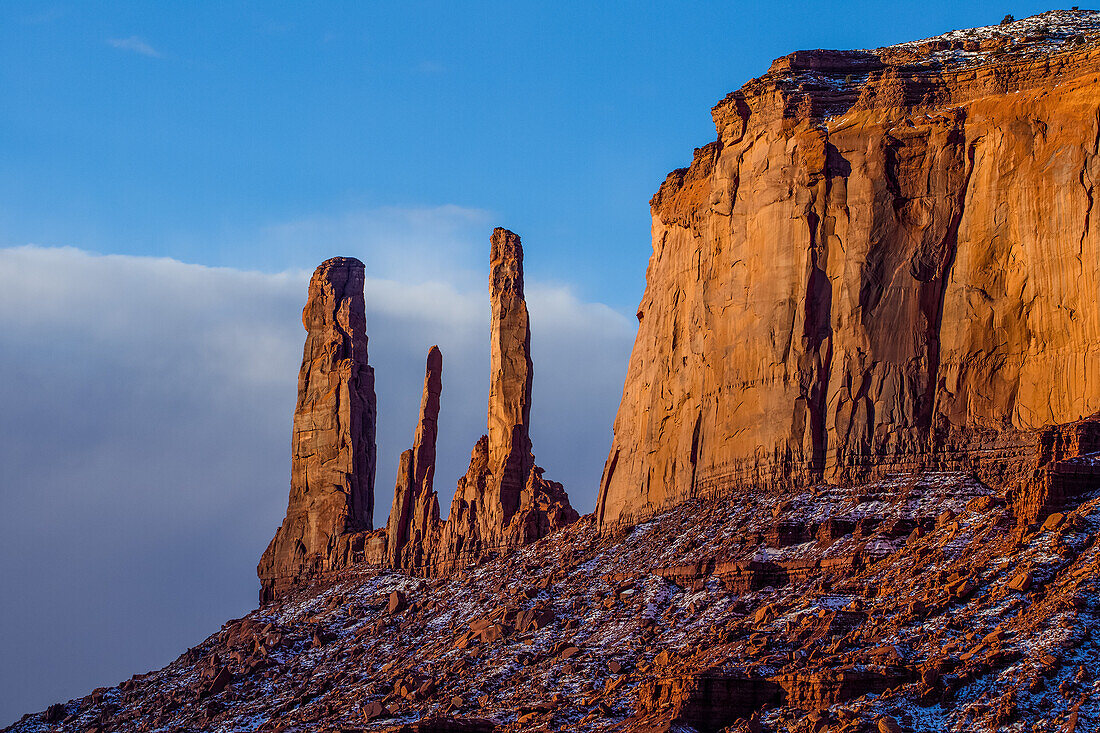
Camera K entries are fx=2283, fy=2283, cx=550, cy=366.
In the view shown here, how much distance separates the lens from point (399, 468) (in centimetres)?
12131

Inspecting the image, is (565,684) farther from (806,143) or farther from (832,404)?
(806,143)

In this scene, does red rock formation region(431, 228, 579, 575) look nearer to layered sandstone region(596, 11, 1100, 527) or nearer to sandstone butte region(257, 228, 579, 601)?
sandstone butte region(257, 228, 579, 601)

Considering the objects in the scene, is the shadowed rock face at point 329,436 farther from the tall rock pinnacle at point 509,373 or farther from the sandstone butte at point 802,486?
the tall rock pinnacle at point 509,373

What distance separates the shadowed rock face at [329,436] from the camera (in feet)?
408

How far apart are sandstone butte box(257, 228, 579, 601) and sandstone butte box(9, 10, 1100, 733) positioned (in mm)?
258

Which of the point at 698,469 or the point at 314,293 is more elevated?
the point at 314,293

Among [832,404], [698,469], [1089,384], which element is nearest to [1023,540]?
[1089,384]

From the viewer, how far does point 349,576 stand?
11912 centimetres

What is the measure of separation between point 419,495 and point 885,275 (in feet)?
107

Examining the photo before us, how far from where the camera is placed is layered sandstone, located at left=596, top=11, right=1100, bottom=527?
3553 inches

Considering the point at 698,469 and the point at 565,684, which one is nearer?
the point at 565,684

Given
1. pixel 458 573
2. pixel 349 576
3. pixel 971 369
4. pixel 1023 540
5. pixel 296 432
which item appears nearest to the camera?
pixel 1023 540

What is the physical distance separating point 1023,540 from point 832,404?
2077cm

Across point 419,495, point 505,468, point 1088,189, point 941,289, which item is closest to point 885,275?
point 941,289
